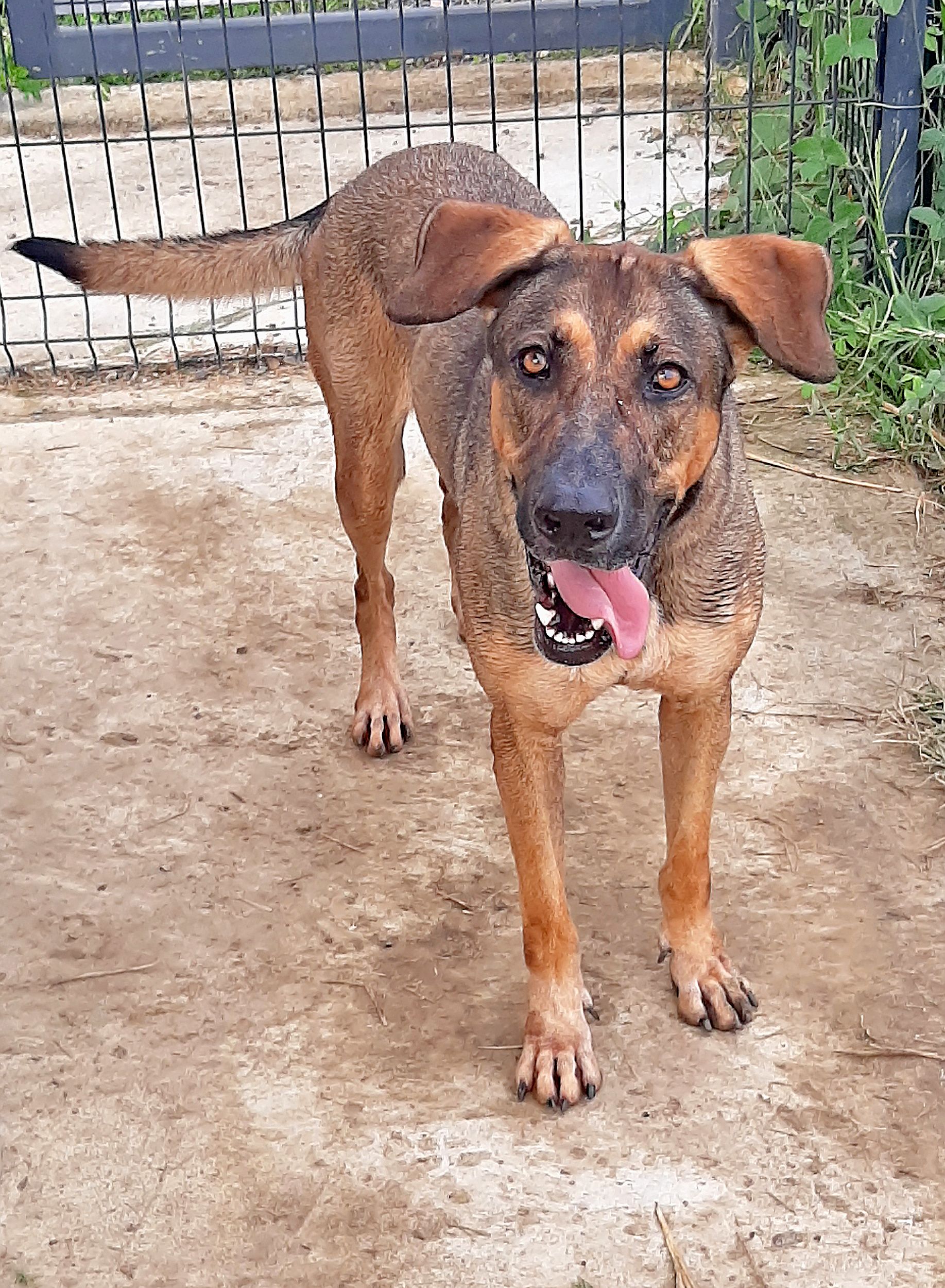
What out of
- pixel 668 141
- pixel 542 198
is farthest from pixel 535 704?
pixel 668 141

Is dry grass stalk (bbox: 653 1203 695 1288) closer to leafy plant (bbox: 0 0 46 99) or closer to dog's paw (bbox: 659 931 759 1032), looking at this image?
dog's paw (bbox: 659 931 759 1032)

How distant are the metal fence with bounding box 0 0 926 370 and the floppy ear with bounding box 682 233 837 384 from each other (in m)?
3.32

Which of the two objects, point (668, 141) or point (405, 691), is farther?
point (668, 141)

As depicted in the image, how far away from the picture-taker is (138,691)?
175 inches

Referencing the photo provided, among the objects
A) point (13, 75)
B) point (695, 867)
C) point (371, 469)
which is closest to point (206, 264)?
point (371, 469)

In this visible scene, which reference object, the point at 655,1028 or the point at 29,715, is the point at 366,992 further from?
the point at 29,715

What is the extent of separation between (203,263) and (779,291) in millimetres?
2122

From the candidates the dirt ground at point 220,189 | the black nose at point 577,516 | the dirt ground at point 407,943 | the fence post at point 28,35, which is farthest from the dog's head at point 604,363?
the fence post at point 28,35

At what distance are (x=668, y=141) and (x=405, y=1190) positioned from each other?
6773 millimetres

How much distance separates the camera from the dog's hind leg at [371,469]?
3885mm

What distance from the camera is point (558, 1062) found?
308 centimetres

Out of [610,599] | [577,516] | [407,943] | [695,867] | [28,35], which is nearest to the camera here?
[577,516]

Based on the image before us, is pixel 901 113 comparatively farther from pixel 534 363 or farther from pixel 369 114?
pixel 369 114

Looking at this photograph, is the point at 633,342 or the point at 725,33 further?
the point at 725,33
